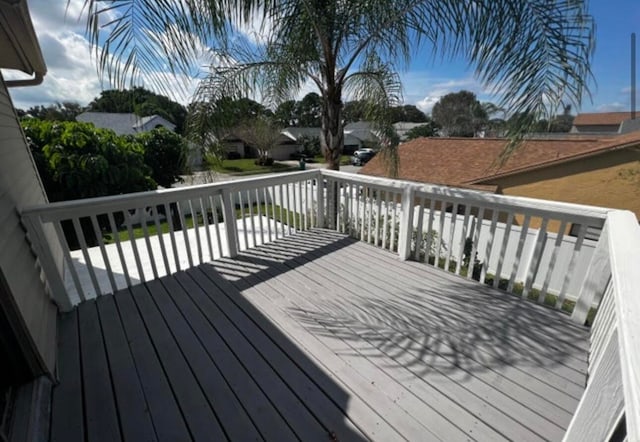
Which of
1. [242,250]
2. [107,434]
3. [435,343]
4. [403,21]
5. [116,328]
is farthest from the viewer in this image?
[242,250]

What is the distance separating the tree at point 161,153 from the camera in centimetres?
855

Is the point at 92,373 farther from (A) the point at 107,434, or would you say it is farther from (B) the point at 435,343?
(B) the point at 435,343

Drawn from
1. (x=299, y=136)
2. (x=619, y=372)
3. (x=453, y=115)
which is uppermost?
(x=453, y=115)

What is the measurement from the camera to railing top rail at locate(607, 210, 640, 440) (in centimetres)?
55

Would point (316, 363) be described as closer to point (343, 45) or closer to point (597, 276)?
point (597, 276)

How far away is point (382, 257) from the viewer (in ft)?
11.0

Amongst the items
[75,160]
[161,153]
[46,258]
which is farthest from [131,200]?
[161,153]

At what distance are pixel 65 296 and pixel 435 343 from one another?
300cm

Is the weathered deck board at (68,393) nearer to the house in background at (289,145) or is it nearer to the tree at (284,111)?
the tree at (284,111)

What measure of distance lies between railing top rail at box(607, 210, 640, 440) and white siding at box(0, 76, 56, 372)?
2454 mm

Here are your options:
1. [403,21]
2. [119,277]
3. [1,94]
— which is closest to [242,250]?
[119,277]

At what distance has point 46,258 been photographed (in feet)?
7.04

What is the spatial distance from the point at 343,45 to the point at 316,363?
3328 mm

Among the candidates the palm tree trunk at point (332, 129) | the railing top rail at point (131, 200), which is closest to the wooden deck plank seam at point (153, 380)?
the railing top rail at point (131, 200)
